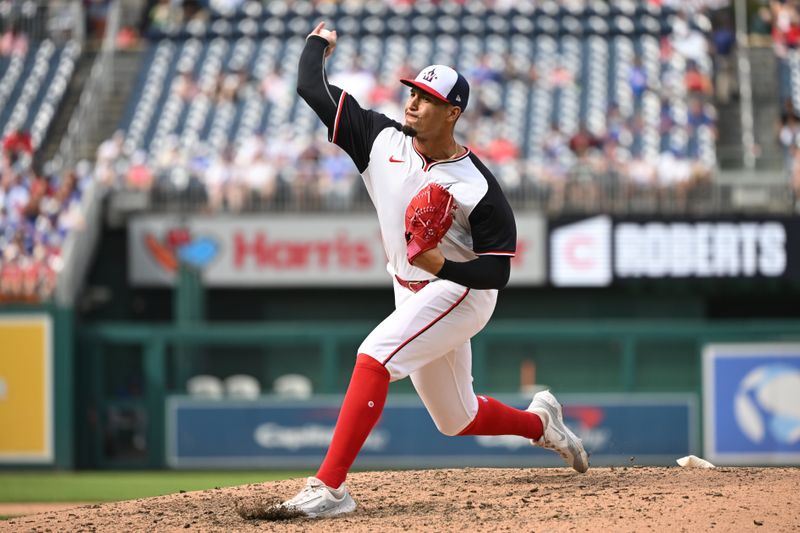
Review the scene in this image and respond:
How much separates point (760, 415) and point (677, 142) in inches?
199

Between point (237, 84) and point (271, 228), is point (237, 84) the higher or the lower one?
the higher one

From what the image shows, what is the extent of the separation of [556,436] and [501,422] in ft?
1.17

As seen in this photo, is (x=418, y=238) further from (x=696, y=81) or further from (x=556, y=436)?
(x=696, y=81)

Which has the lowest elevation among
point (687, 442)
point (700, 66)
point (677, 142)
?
point (687, 442)

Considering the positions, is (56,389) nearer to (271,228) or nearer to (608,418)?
(271,228)

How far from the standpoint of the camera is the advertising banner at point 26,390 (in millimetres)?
15047

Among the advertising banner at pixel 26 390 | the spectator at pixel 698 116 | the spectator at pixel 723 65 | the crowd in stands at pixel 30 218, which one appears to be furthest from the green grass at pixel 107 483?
the spectator at pixel 723 65

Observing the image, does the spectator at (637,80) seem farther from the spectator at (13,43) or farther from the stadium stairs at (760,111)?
the spectator at (13,43)

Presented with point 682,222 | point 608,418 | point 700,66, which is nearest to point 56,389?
point 608,418

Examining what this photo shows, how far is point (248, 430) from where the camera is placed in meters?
15.1

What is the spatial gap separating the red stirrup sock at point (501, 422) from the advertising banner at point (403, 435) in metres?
7.70

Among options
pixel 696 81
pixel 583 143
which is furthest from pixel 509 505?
pixel 696 81

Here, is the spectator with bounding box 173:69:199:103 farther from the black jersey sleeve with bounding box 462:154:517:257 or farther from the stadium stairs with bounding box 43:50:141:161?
the black jersey sleeve with bounding box 462:154:517:257

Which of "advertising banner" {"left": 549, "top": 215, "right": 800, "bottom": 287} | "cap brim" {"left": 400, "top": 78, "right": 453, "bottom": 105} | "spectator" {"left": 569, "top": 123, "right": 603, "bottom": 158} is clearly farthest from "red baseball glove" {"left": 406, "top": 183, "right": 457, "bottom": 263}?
"spectator" {"left": 569, "top": 123, "right": 603, "bottom": 158}
